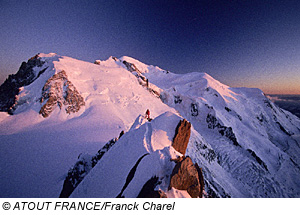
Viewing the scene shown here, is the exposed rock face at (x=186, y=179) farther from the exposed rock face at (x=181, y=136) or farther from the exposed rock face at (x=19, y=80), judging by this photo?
the exposed rock face at (x=19, y=80)

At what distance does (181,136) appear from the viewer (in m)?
7.58

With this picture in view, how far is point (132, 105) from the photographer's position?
23656 mm

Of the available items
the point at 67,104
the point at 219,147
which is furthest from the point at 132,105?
the point at 219,147

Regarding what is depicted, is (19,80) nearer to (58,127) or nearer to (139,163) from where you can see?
(58,127)

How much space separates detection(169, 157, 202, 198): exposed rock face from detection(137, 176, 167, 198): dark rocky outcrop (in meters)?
0.55

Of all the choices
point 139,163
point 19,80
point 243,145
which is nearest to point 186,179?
point 139,163

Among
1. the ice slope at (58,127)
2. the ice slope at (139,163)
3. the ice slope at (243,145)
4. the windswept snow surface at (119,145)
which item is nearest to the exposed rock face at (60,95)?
the ice slope at (58,127)

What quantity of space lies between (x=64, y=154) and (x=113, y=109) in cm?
1022

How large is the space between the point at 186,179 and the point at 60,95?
23.5m

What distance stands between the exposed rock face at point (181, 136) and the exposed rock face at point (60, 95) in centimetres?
1836

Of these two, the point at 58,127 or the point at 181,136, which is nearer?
the point at 181,136

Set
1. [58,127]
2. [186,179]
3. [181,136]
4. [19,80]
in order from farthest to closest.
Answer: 1. [19,80]
2. [58,127]
3. [181,136]
4. [186,179]

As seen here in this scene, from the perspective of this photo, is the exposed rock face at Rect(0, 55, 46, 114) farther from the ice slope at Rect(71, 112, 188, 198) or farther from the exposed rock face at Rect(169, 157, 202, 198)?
the exposed rock face at Rect(169, 157, 202, 198)

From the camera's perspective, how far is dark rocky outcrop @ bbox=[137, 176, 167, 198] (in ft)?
11.3
